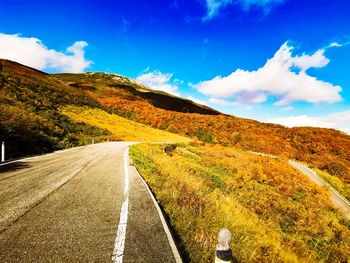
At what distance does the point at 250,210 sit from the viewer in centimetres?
1303

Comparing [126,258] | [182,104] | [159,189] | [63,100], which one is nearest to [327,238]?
[159,189]

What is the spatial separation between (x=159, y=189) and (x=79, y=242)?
15.7 feet

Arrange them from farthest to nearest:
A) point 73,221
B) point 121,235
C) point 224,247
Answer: point 73,221
point 121,235
point 224,247

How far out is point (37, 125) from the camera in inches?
921

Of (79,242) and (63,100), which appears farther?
(63,100)

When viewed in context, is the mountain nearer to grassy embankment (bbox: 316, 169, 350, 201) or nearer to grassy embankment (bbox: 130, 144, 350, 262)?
grassy embankment (bbox: 316, 169, 350, 201)

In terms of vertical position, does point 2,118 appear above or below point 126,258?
above

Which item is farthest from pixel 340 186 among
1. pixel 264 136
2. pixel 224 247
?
pixel 224 247

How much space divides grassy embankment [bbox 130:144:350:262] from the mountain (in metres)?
9.05

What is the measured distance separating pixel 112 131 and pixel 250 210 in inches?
1188

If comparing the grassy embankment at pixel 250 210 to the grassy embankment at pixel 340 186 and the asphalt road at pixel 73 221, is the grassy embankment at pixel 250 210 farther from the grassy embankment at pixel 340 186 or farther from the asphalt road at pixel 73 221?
the grassy embankment at pixel 340 186

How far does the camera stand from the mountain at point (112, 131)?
826 inches

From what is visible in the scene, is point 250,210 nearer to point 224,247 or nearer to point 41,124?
point 224,247

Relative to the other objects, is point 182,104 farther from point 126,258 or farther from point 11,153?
point 126,258
